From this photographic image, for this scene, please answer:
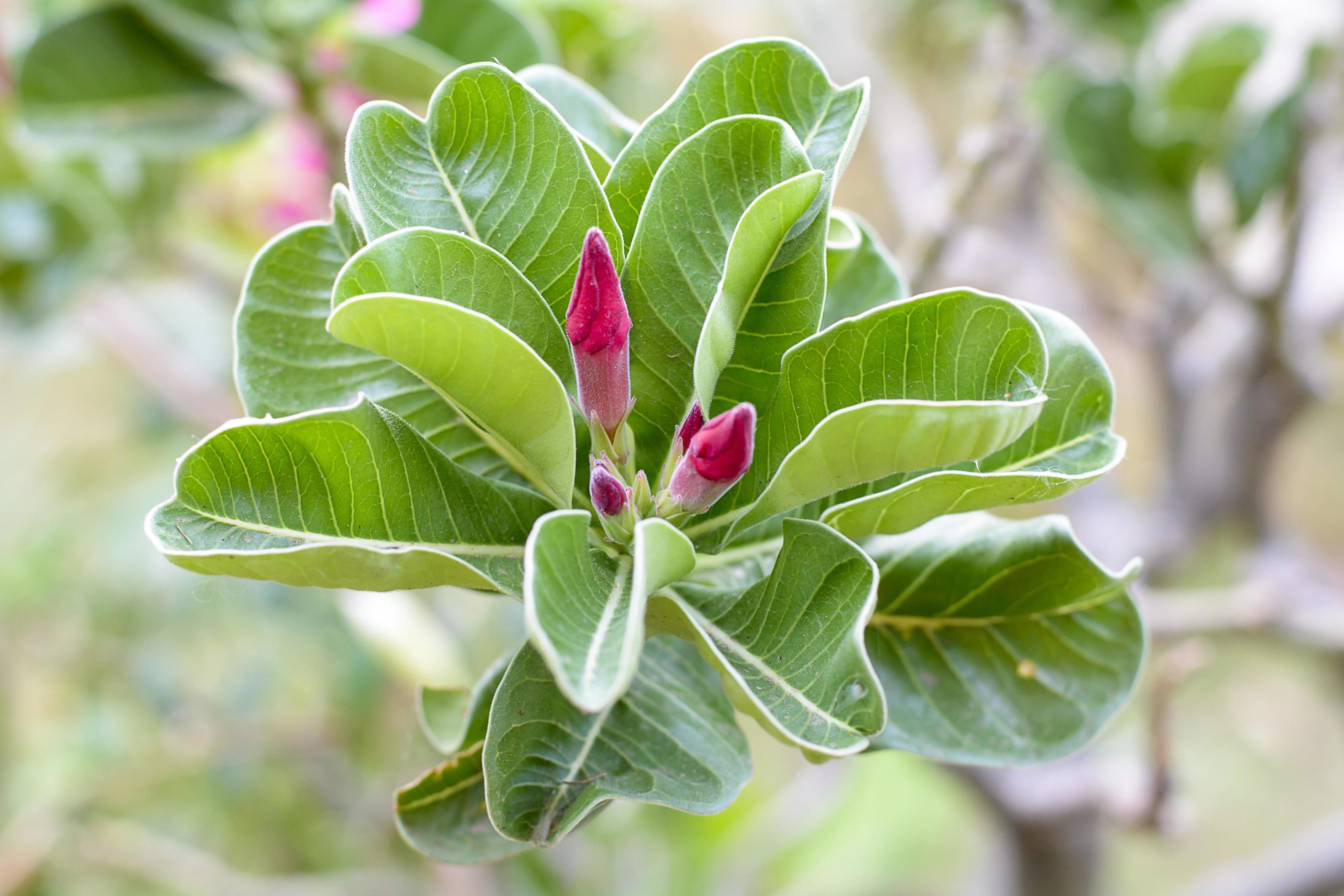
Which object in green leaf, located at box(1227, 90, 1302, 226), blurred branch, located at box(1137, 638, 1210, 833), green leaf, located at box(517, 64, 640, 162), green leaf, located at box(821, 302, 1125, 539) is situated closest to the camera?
green leaf, located at box(821, 302, 1125, 539)

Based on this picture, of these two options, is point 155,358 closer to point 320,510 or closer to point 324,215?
point 324,215

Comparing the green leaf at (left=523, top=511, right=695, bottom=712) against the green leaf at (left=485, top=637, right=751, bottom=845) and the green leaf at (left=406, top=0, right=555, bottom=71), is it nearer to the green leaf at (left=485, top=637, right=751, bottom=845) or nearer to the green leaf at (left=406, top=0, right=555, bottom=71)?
the green leaf at (left=485, top=637, right=751, bottom=845)

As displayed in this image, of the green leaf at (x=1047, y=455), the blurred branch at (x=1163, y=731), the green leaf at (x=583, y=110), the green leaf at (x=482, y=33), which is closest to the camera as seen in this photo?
the green leaf at (x=1047, y=455)

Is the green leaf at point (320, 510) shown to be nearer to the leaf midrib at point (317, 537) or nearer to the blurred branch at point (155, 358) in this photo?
the leaf midrib at point (317, 537)

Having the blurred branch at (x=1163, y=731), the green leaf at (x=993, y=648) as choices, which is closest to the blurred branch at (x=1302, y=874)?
the blurred branch at (x=1163, y=731)

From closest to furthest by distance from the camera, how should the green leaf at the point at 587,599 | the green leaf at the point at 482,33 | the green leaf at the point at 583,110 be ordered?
the green leaf at the point at 587,599 < the green leaf at the point at 583,110 < the green leaf at the point at 482,33

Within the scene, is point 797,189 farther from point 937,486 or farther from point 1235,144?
point 1235,144

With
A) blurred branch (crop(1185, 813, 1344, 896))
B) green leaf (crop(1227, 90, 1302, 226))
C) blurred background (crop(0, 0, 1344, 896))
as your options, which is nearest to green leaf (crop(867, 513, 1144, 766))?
blurred background (crop(0, 0, 1344, 896))
